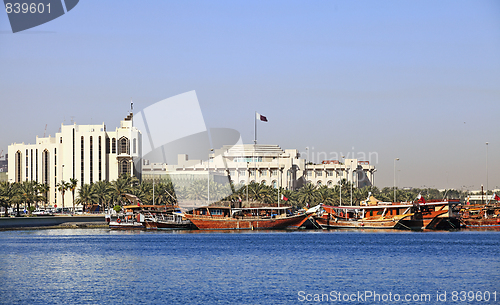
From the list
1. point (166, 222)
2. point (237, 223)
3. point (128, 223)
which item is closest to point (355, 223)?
point (237, 223)

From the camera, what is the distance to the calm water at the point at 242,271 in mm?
49500

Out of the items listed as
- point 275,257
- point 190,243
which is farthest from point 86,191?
point 275,257

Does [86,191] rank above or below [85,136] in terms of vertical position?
below

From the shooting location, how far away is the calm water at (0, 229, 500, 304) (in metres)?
49.5

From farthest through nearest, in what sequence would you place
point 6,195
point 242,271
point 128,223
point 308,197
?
point 308,197
point 6,195
point 128,223
point 242,271

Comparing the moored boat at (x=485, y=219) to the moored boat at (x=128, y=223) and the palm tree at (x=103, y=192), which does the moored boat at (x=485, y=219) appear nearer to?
the moored boat at (x=128, y=223)

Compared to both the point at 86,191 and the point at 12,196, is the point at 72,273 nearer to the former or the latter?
the point at 12,196

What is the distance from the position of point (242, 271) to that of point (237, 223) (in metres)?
68.2

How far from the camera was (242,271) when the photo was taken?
62.2 m

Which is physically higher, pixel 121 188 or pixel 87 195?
pixel 121 188

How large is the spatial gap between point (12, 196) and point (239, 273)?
11235cm

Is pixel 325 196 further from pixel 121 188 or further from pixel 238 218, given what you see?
pixel 121 188

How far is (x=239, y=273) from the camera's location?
2395 inches

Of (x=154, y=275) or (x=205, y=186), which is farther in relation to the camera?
(x=205, y=186)
